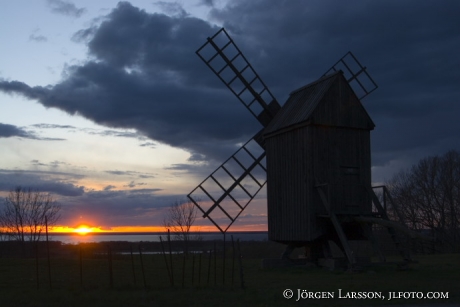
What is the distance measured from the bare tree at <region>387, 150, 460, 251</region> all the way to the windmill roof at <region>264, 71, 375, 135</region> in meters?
35.4

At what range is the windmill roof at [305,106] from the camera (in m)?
23.6

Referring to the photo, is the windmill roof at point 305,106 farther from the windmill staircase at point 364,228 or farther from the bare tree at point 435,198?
the bare tree at point 435,198

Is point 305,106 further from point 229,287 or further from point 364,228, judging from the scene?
point 229,287

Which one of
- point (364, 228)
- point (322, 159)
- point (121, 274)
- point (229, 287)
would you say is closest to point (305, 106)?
point (322, 159)

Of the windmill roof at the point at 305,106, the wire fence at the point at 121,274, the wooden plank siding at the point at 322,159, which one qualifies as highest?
the windmill roof at the point at 305,106

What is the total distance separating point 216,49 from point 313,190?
32.4ft

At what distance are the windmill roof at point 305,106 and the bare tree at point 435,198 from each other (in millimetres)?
35415

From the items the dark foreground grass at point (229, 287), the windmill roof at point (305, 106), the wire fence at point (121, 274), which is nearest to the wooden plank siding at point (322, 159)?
the windmill roof at point (305, 106)

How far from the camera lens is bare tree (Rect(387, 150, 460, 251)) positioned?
57.8 m

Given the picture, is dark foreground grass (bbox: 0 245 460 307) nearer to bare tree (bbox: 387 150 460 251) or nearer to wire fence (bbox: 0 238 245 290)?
wire fence (bbox: 0 238 245 290)

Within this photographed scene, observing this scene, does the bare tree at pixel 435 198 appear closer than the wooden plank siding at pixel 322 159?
No

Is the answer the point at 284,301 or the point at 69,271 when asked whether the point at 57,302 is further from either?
the point at 69,271

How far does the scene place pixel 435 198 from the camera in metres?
59.1

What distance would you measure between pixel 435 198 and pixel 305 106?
39.8m
